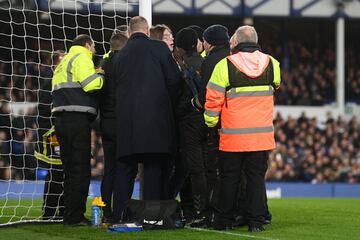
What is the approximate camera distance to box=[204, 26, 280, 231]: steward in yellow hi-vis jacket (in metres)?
9.60

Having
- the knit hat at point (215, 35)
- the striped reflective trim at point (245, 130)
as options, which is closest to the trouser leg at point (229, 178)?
the striped reflective trim at point (245, 130)

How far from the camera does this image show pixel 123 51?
32.4ft

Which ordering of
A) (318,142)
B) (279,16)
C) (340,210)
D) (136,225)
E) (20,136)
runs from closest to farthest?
(136,225) < (340,210) < (20,136) < (318,142) < (279,16)

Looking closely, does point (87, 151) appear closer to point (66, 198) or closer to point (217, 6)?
point (66, 198)

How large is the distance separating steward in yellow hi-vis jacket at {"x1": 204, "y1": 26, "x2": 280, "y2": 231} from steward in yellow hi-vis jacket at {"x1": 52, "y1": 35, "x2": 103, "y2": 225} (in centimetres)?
146

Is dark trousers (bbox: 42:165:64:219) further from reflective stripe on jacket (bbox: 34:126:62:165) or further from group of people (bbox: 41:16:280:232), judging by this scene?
group of people (bbox: 41:16:280:232)

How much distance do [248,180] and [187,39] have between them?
195 centimetres

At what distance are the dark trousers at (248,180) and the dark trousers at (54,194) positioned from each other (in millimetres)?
2478

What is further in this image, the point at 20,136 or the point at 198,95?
the point at 20,136

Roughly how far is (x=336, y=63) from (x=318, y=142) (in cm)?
422

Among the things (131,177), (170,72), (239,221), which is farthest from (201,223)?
(170,72)

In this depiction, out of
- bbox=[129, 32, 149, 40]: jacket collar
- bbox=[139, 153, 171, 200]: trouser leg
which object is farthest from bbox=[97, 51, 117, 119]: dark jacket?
bbox=[139, 153, 171, 200]: trouser leg

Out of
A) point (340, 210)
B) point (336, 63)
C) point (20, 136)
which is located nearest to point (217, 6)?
point (336, 63)

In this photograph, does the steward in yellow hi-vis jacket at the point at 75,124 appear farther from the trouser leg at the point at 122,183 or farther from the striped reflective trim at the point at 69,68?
the trouser leg at the point at 122,183
